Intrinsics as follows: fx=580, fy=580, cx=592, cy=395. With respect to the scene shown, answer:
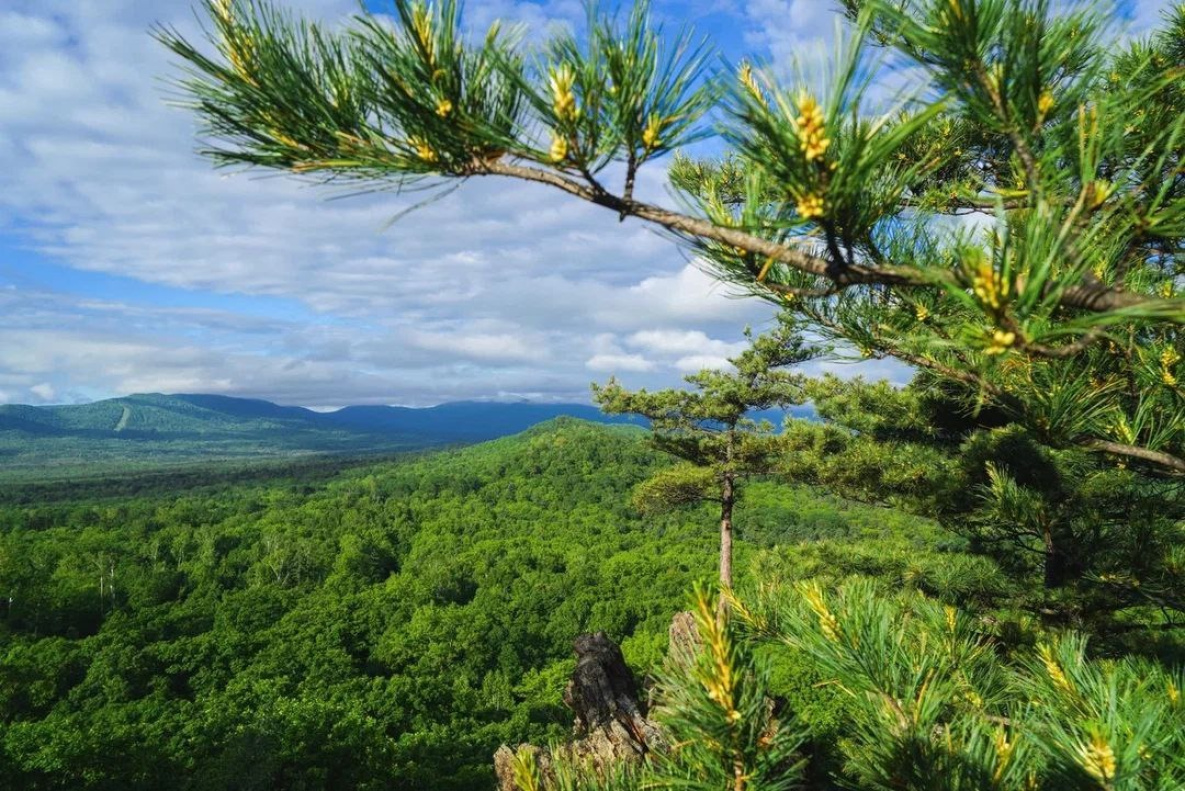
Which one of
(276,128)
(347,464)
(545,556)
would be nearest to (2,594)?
(545,556)

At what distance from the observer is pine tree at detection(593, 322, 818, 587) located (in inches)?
481

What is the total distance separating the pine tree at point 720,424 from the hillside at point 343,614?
1068mm

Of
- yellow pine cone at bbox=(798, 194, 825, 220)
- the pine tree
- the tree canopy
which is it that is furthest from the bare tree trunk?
yellow pine cone at bbox=(798, 194, 825, 220)

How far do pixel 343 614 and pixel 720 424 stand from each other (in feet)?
104

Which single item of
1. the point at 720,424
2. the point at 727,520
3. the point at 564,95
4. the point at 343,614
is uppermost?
the point at 564,95

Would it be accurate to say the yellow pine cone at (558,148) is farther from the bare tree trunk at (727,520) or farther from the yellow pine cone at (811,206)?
the bare tree trunk at (727,520)

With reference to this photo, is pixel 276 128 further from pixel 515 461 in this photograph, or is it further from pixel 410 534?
pixel 515 461

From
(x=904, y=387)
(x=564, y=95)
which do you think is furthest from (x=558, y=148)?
(x=904, y=387)

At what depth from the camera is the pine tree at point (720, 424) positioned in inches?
481

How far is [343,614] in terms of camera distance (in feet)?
117

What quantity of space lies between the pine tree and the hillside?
107cm

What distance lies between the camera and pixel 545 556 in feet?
153

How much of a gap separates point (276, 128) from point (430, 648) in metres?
35.3

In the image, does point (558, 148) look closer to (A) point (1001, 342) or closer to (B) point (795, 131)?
(B) point (795, 131)
